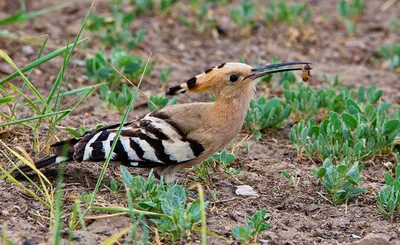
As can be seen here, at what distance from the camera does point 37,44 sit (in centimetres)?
598

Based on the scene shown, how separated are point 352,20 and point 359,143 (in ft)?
10.0

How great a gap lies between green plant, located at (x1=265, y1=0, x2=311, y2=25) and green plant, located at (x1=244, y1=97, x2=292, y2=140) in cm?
196

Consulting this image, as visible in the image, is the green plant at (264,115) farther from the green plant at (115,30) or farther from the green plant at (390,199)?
the green plant at (115,30)

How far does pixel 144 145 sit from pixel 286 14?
314cm

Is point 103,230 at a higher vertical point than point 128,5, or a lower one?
lower

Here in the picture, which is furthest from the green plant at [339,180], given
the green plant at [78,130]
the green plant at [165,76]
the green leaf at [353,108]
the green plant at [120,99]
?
Result: the green plant at [165,76]

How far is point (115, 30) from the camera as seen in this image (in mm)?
6238

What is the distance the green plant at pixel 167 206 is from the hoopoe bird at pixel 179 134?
0.26 meters

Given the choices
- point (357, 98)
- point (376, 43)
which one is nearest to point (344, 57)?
point (376, 43)

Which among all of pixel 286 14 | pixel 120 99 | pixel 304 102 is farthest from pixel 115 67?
pixel 286 14

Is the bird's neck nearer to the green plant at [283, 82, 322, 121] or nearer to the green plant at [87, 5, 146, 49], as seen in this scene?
the green plant at [283, 82, 322, 121]

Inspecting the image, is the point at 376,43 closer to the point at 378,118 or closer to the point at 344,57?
the point at 344,57

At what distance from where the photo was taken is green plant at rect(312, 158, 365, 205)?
3.90m

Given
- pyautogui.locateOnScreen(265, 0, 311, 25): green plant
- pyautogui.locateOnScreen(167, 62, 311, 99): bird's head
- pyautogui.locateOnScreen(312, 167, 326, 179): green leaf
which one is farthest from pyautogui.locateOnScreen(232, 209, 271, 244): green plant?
pyautogui.locateOnScreen(265, 0, 311, 25): green plant
